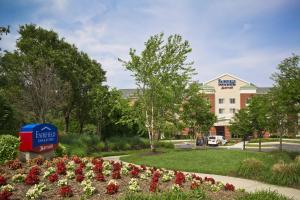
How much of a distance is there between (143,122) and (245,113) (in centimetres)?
1001

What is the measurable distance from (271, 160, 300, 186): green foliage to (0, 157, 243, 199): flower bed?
3684mm

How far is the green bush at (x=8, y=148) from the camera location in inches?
439

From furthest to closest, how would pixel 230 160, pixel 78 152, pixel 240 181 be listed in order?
pixel 78 152 < pixel 230 160 < pixel 240 181

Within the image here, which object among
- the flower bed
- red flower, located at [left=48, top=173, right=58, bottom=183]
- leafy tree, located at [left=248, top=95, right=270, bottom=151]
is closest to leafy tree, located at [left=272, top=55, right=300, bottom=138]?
leafy tree, located at [left=248, top=95, right=270, bottom=151]

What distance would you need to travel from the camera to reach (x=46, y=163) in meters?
10.4

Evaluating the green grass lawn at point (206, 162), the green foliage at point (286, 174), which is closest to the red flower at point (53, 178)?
the green grass lawn at point (206, 162)

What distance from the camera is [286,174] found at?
39.8 feet

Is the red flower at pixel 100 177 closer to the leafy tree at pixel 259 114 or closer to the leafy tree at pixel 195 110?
the leafy tree at pixel 259 114

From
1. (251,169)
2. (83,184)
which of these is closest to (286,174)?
(251,169)

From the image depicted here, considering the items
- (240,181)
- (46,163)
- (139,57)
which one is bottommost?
(240,181)

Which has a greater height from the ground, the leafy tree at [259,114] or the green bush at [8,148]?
the leafy tree at [259,114]

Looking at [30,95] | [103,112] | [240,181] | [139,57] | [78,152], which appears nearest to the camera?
[240,181]

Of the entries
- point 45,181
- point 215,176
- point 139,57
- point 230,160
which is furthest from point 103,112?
point 45,181

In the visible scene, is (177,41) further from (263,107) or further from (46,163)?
(46,163)
